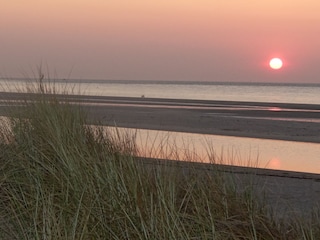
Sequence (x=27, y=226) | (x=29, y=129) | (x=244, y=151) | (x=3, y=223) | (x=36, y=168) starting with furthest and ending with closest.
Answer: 1. (x=244, y=151)
2. (x=29, y=129)
3. (x=36, y=168)
4. (x=3, y=223)
5. (x=27, y=226)

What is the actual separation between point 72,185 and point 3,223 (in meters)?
0.56

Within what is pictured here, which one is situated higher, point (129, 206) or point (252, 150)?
point (252, 150)

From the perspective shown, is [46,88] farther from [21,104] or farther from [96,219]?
[96,219]

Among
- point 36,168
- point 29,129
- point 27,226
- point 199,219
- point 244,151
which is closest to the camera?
point 199,219

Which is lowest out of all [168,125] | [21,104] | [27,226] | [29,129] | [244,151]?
[27,226]

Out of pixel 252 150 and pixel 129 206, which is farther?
pixel 252 150

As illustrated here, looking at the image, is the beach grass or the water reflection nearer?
the beach grass

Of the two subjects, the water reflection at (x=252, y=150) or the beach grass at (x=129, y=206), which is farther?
the water reflection at (x=252, y=150)

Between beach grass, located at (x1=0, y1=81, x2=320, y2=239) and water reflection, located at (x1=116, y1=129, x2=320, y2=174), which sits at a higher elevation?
water reflection, located at (x1=116, y1=129, x2=320, y2=174)

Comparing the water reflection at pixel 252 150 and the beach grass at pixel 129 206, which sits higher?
the water reflection at pixel 252 150

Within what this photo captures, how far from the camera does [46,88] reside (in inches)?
353

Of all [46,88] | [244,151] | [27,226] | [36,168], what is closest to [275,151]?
[244,151]

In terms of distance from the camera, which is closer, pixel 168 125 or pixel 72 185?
pixel 72 185

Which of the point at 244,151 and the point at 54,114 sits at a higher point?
the point at 244,151
